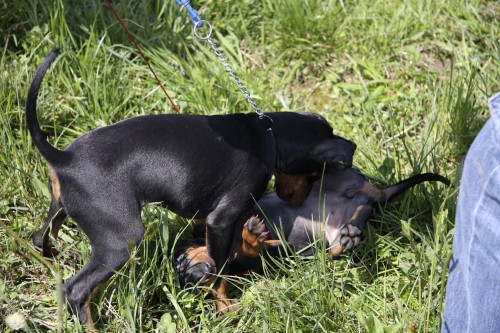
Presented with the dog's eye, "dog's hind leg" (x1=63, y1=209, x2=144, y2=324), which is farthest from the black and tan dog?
the dog's eye

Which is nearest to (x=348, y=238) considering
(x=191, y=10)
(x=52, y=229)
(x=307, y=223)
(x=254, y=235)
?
(x=307, y=223)

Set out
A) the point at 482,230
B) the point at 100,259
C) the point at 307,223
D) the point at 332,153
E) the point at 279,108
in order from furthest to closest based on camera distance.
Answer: the point at 279,108, the point at 307,223, the point at 332,153, the point at 100,259, the point at 482,230

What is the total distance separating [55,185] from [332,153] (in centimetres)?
153

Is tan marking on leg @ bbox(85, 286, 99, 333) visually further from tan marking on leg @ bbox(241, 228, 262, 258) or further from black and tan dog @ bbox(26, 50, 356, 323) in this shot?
tan marking on leg @ bbox(241, 228, 262, 258)

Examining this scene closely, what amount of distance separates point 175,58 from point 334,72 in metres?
1.26

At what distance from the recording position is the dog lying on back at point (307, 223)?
3.69 m

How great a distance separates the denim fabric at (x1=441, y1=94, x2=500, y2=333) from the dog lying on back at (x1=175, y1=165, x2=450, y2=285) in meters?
1.42

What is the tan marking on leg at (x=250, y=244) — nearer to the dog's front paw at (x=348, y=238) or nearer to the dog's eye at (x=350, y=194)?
the dog's front paw at (x=348, y=238)

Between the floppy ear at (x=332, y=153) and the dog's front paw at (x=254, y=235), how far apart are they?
1.79 ft

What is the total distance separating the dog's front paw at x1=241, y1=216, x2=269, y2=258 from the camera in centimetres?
362

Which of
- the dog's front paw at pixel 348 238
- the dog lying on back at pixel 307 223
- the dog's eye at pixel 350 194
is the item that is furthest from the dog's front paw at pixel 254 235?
the dog's eye at pixel 350 194

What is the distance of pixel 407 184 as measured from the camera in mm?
3982

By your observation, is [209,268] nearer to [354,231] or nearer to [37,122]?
[354,231]

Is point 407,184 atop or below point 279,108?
atop
